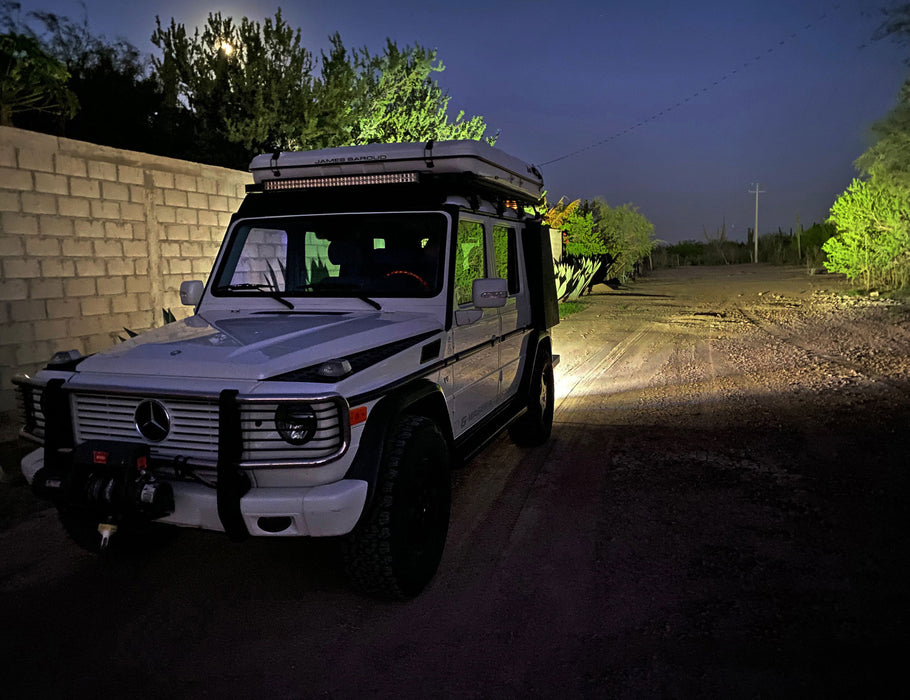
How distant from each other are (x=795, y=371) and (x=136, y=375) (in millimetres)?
8490

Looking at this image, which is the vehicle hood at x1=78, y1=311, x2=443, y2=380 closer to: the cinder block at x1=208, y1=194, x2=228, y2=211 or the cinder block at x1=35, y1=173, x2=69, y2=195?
the cinder block at x1=35, y1=173, x2=69, y2=195

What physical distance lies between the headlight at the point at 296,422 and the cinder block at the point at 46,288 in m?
5.19

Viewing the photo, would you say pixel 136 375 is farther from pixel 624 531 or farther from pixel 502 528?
pixel 624 531

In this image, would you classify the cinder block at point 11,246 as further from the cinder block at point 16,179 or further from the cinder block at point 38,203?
the cinder block at point 16,179

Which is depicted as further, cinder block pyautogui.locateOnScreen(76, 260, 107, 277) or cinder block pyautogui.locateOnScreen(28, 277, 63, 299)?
cinder block pyautogui.locateOnScreen(76, 260, 107, 277)

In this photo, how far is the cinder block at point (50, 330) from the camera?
22.3 feet

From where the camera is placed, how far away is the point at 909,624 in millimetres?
3102

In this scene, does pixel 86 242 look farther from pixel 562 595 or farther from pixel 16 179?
pixel 562 595

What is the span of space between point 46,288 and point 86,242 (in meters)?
0.70

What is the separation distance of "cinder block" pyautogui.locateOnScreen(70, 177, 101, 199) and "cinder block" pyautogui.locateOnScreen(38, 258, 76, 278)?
71cm

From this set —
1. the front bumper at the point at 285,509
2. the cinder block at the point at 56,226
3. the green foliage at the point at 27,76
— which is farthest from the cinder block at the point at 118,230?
the front bumper at the point at 285,509

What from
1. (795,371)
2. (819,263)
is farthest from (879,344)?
(819,263)

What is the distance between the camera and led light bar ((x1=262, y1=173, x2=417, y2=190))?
171 inches

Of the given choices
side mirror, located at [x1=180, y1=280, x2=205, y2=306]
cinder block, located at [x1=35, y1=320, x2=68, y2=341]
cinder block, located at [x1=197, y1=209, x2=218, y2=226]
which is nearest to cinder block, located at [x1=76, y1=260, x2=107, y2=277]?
cinder block, located at [x1=35, y1=320, x2=68, y2=341]
